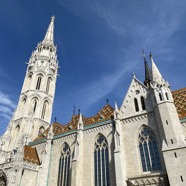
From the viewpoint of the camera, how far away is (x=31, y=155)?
77.8ft

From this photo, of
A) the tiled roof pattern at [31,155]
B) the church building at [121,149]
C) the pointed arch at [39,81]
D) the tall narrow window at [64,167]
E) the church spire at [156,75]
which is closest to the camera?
the church building at [121,149]

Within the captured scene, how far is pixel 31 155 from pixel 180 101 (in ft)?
62.0

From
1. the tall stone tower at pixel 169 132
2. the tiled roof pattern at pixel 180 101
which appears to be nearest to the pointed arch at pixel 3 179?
the tall stone tower at pixel 169 132

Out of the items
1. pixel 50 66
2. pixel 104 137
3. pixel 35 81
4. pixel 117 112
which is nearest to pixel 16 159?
pixel 104 137

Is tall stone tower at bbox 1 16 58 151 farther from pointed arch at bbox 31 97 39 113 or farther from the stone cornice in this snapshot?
the stone cornice

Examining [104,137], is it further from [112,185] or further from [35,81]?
[35,81]

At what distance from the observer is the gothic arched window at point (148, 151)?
16781mm

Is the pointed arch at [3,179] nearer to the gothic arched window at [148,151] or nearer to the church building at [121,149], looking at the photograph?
the church building at [121,149]

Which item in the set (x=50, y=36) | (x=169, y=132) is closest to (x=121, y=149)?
(x=169, y=132)

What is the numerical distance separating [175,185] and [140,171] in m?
3.48

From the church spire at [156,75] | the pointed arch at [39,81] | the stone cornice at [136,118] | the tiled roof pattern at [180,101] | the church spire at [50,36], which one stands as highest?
the church spire at [50,36]

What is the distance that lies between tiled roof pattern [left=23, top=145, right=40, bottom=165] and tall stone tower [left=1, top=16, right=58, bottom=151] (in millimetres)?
1617

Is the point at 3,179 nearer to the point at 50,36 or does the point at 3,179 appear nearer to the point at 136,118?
the point at 136,118

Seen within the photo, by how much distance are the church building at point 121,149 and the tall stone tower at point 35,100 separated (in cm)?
94
